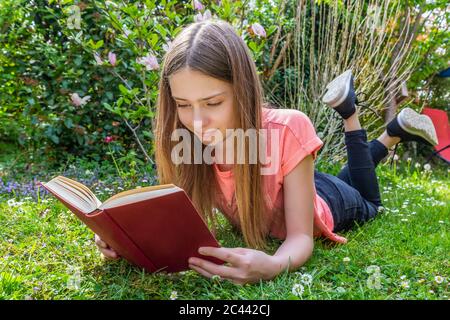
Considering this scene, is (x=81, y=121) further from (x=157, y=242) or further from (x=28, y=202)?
(x=157, y=242)

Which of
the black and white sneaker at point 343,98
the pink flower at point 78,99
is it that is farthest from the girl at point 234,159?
the pink flower at point 78,99

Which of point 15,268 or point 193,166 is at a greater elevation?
point 193,166

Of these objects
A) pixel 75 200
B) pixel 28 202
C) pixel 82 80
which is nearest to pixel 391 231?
pixel 75 200

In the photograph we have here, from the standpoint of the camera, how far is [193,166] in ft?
5.87

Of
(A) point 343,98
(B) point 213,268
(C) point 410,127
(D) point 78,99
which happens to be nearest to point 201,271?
(B) point 213,268

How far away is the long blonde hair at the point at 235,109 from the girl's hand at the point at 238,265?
0.30 meters

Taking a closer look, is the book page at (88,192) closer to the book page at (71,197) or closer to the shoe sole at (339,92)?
the book page at (71,197)

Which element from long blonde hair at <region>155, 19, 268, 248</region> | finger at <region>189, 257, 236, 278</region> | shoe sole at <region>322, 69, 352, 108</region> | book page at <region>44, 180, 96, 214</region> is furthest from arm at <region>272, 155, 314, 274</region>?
shoe sole at <region>322, 69, 352, 108</region>

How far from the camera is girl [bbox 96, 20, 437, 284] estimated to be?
142cm

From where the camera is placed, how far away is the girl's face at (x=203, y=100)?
1419 millimetres
